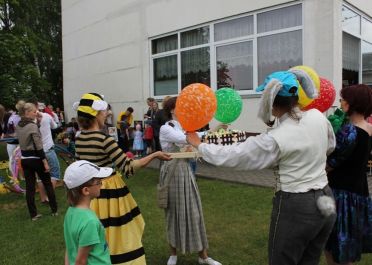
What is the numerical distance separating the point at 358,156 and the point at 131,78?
41.4 ft

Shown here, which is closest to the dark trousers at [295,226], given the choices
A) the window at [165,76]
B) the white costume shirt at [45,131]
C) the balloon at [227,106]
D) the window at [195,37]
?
the balloon at [227,106]

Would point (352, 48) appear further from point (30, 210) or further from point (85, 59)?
point (85, 59)

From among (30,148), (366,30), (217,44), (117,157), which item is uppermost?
(366,30)

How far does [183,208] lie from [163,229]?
166cm

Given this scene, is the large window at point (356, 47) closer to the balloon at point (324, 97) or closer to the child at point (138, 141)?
the balloon at point (324, 97)

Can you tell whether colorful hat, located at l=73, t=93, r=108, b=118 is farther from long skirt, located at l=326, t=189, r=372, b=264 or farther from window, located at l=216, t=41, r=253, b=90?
window, located at l=216, t=41, r=253, b=90

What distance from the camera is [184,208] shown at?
4.37 metres

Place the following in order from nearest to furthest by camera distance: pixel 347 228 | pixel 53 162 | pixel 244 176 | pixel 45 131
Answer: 1. pixel 347 228
2. pixel 45 131
3. pixel 53 162
4. pixel 244 176

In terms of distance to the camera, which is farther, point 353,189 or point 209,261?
point 209,261

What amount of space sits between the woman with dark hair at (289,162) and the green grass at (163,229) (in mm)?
2118

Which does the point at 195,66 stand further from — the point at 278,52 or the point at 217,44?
the point at 278,52

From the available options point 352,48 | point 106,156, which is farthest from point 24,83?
point 106,156

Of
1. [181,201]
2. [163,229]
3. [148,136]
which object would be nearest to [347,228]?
[181,201]

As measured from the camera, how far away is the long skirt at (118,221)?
371cm
